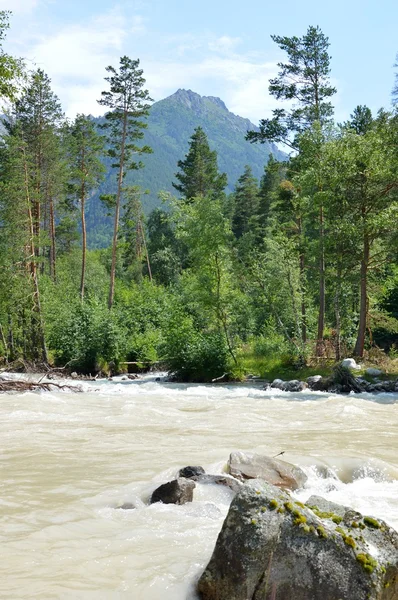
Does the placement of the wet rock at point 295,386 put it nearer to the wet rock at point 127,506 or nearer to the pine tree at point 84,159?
the wet rock at point 127,506

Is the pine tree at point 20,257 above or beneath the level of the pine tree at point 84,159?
beneath

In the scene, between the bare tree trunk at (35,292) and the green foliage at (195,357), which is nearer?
the green foliage at (195,357)

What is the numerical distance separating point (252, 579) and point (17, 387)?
15.4 m

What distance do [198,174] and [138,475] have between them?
4632cm

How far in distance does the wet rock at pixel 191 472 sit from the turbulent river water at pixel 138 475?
28cm

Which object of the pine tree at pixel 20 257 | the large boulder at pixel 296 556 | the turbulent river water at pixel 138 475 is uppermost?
the pine tree at pixel 20 257

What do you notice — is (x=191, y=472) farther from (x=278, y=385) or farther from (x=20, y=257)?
(x=20, y=257)

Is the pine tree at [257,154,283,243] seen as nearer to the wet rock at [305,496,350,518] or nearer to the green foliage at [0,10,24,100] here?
the green foliage at [0,10,24,100]

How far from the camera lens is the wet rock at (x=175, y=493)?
21.8 ft

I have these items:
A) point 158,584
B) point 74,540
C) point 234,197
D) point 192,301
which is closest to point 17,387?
point 192,301

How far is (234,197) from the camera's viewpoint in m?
70.9

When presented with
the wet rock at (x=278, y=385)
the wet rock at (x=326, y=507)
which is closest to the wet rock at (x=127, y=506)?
the wet rock at (x=326, y=507)

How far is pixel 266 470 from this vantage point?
299 inches

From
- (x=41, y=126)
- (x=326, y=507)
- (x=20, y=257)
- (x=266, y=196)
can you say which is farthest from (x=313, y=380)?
(x=266, y=196)
